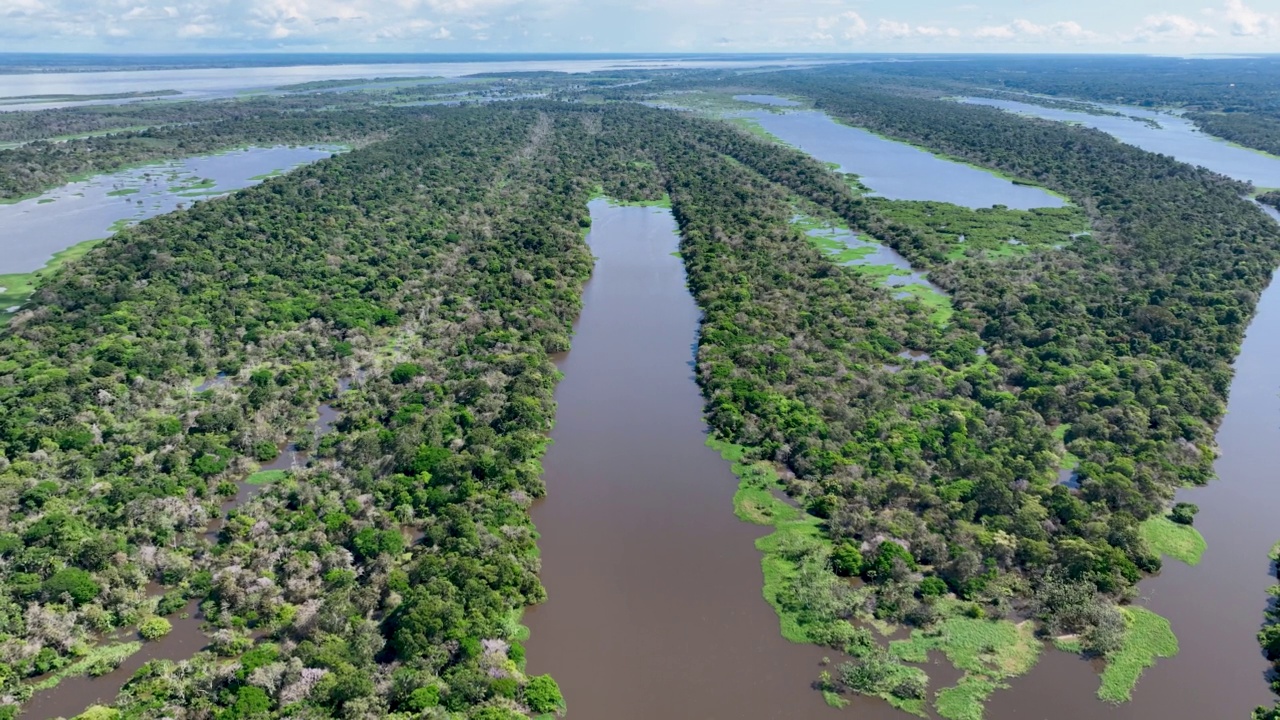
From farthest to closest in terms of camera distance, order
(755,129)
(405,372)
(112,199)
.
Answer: (755,129) → (112,199) → (405,372)

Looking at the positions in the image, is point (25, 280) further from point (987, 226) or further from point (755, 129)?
point (755, 129)

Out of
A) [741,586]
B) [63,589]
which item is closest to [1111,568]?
[741,586]

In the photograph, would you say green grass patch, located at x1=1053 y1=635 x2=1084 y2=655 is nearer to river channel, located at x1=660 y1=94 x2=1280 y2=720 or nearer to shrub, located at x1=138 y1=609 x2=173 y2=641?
river channel, located at x1=660 y1=94 x2=1280 y2=720

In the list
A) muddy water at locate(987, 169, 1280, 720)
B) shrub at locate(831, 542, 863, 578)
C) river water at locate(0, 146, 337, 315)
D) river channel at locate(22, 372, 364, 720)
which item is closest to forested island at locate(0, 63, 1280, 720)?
shrub at locate(831, 542, 863, 578)

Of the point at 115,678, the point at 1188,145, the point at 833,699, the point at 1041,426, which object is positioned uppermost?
the point at 1188,145

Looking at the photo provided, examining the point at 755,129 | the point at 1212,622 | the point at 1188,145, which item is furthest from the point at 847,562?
the point at 1188,145

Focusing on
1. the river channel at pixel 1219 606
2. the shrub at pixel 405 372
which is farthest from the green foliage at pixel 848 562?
the shrub at pixel 405 372
